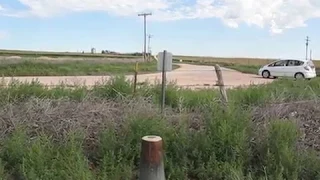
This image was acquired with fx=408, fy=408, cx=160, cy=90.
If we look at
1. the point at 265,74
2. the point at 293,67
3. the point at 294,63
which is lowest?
the point at 265,74

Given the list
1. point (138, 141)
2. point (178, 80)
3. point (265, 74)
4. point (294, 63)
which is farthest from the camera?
point (265, 74)

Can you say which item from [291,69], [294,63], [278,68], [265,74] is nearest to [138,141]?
[291,69]

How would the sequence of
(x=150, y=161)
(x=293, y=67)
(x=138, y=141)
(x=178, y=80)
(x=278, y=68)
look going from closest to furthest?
(x=150, y=161), (x=138, y=141), (x=178, y=80), (x=293, y=67), (x=278, y=68)

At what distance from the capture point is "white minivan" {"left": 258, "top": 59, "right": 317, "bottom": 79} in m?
27.8

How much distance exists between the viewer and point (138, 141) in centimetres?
524

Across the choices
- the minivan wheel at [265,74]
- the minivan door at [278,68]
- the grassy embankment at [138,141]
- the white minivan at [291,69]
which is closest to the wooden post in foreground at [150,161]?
the grassy embankment at [138,141]

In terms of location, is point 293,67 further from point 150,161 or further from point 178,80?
point 150,161

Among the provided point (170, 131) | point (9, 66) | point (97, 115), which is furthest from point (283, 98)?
point (9, 66)

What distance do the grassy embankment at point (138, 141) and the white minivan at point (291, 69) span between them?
74.0 ft

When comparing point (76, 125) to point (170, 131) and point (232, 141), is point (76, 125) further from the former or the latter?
point (232, 141)

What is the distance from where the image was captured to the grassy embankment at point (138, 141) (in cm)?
478

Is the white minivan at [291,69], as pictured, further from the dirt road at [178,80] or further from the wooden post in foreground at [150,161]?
the wooden post in foreground at [150,161]

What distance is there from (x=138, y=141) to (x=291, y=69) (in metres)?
25.1

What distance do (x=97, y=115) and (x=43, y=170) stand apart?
1.60m
